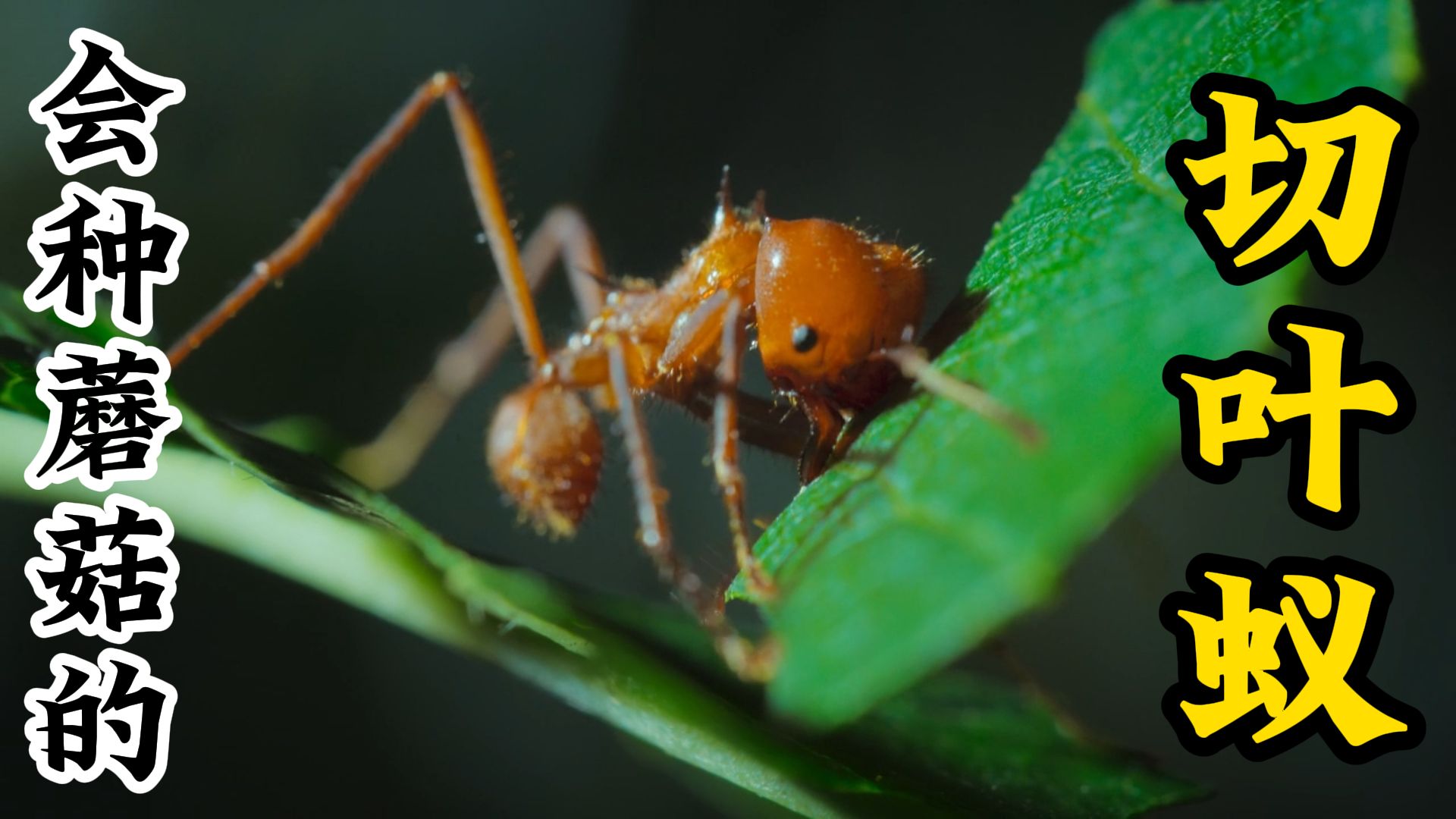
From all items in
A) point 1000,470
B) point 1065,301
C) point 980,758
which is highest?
point 1065,301

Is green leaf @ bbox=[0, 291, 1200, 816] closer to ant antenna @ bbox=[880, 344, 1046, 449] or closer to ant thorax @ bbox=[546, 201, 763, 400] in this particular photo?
ant antenna @ bbox=[880, 344, 1046, 449]

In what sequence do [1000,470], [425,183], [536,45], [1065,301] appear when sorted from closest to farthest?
[1000,470], [1065,301], [425,183], [536,45]

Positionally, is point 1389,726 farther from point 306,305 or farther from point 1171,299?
point 306,305

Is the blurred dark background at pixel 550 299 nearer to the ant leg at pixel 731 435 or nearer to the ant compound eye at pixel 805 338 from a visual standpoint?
the ant leg at pixel 731 435

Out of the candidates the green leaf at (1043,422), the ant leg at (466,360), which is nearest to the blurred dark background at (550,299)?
the ant leg at (466,360)

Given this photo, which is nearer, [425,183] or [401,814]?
[401,814]

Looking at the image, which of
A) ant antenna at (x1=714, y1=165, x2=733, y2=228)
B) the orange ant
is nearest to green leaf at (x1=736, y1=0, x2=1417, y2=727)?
the orange ant

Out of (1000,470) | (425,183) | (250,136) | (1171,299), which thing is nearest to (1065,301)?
(1171,299)
